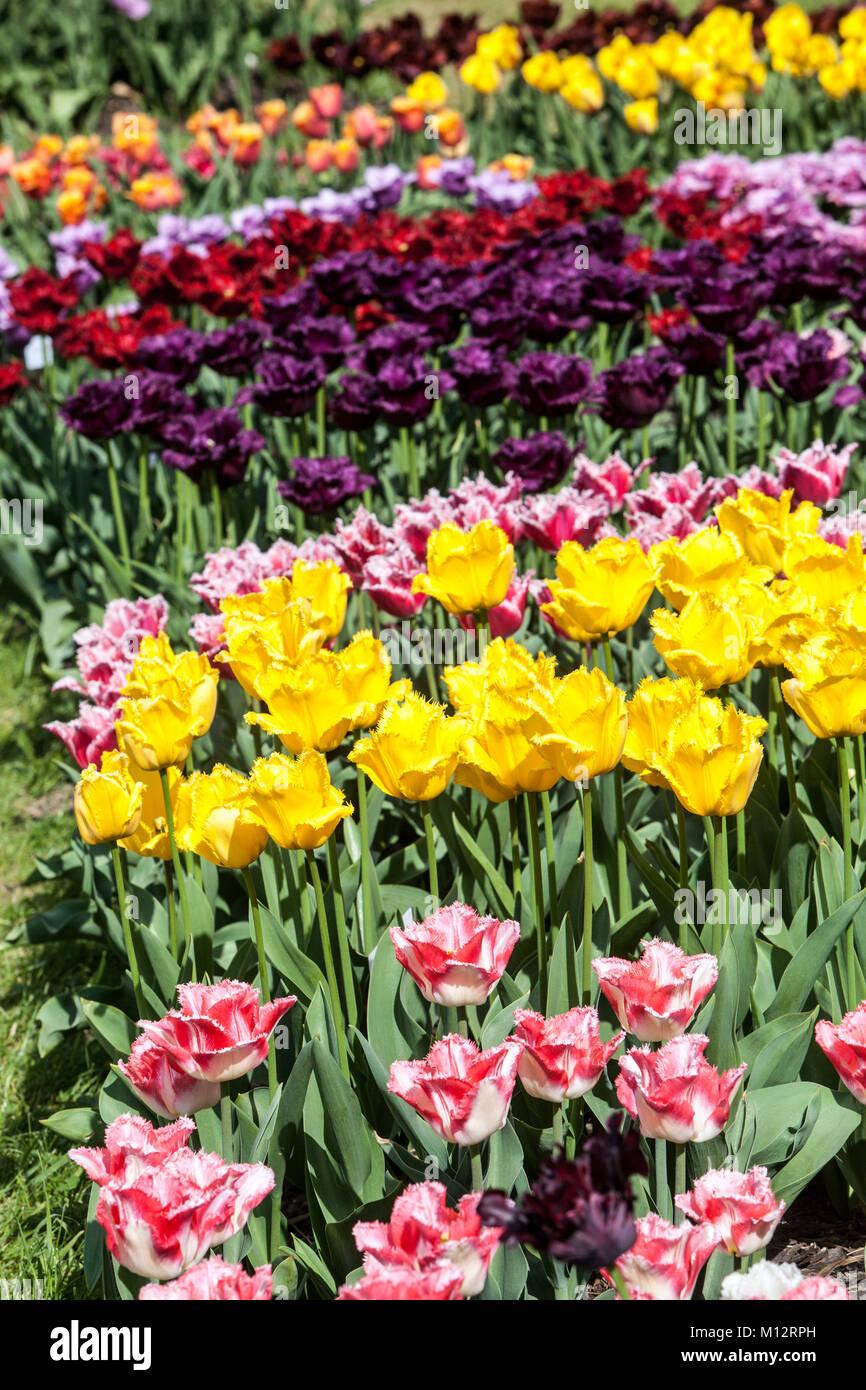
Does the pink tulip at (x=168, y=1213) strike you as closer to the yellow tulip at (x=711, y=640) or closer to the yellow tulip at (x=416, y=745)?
the yellow tulip at (x=416, y=745)

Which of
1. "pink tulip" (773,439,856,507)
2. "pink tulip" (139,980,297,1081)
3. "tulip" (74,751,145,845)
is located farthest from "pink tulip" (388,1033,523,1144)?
"pink tulip" (773,439,856,507)

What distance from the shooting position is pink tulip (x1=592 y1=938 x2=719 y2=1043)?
1549 mm

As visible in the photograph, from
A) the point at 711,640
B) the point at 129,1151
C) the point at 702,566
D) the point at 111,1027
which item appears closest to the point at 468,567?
the point at 702,566

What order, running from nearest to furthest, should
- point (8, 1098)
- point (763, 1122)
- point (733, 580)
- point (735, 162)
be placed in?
point (763, 1122) → point (733, 580) → point (8, 1098) → point (735, 162)

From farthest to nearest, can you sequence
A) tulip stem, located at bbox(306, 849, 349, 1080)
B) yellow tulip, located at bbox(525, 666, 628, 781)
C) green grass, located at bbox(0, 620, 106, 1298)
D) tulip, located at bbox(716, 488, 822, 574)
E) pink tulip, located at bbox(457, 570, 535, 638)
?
1. pink tulip, located at bbox(457, 570, 535, 638)
2. tulip, located at bbox(716, 488, 822, 574)
3. green grass, located at bbox(0, 620, 106, 1298)
4. tulip stem, located at bbox(306, 849, 349, 1080)
5. yellow tulip, located at bbox(525, 666, 628, 781)

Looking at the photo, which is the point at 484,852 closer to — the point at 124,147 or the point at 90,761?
the point at 90,761

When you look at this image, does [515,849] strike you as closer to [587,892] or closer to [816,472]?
[587,892]

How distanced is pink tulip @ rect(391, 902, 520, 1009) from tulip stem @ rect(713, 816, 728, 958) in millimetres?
327

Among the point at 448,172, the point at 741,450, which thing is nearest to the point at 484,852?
the point at 741,450

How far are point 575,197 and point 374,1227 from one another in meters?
4.54

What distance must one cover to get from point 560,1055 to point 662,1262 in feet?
0.91

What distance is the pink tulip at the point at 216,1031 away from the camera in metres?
1.55

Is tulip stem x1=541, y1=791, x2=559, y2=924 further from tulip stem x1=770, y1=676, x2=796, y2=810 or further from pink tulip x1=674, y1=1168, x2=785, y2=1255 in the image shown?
pink tulip x1=674, y1=1168, x2=785, y2=1255
